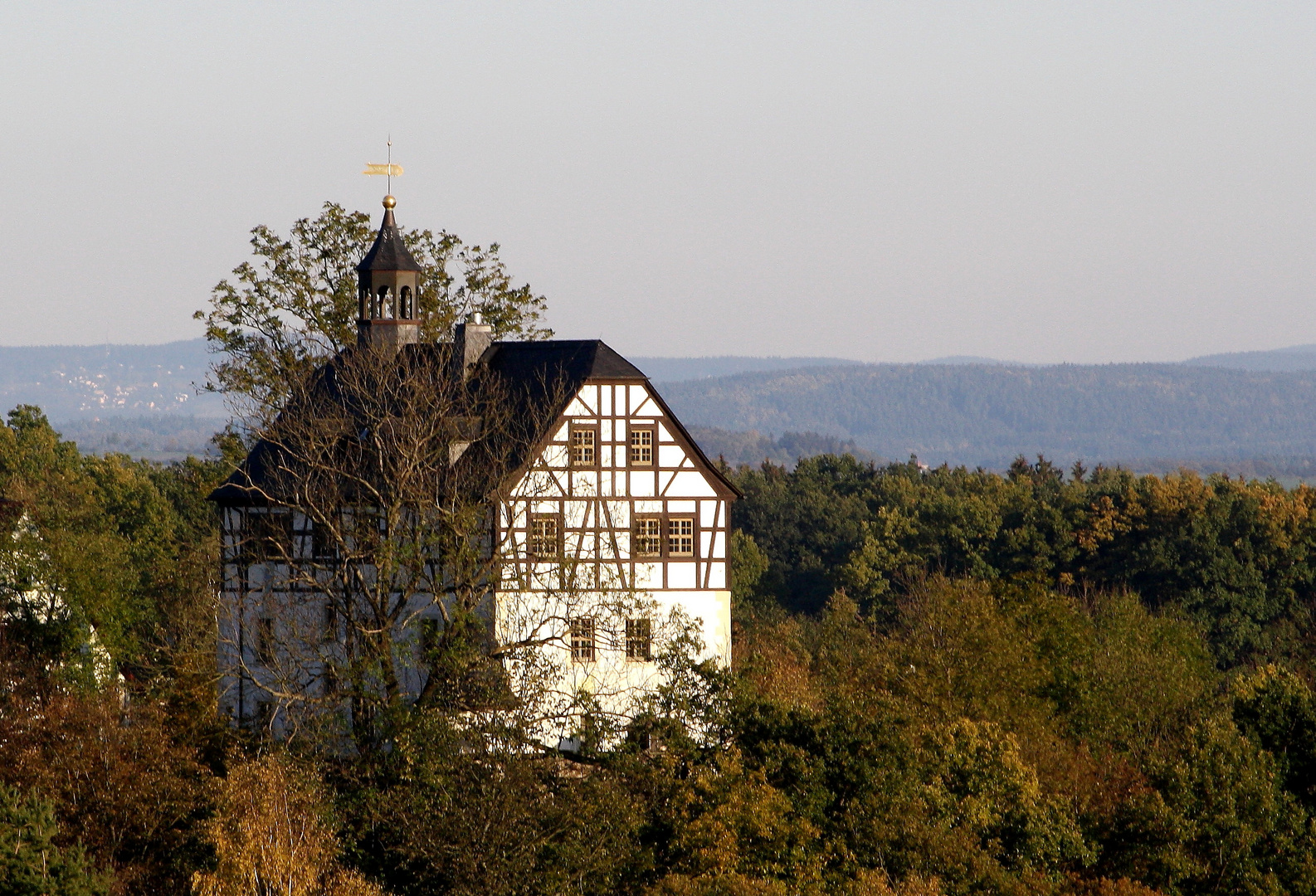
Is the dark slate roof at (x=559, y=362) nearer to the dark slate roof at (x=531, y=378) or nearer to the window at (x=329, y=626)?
the dark slate roof at (x=531, y=378)

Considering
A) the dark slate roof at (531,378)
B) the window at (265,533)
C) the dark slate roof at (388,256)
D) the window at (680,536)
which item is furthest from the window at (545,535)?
the dark slate roof at (388,256)

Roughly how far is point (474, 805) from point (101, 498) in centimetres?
5267

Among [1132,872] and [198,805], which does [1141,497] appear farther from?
[198,805]

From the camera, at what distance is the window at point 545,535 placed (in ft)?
126

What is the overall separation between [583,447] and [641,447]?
124 cm

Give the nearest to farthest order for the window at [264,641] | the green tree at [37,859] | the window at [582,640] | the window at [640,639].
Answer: the green tree at [37,859] < the window at [582,640] < the window at [640,639] < the window at [264,641]

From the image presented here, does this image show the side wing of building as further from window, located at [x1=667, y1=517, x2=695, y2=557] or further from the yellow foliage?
the yellow foliage

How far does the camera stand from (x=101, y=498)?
78750 mm

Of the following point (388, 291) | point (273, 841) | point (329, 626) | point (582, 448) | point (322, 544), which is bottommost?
point (273, 841)

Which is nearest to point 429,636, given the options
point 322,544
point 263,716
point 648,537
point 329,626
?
point 329,626

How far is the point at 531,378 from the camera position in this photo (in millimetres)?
41625

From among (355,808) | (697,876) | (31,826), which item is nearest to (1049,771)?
(697,876)

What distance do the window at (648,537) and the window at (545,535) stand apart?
172cm

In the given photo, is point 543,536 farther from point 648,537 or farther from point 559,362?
point 559,362
